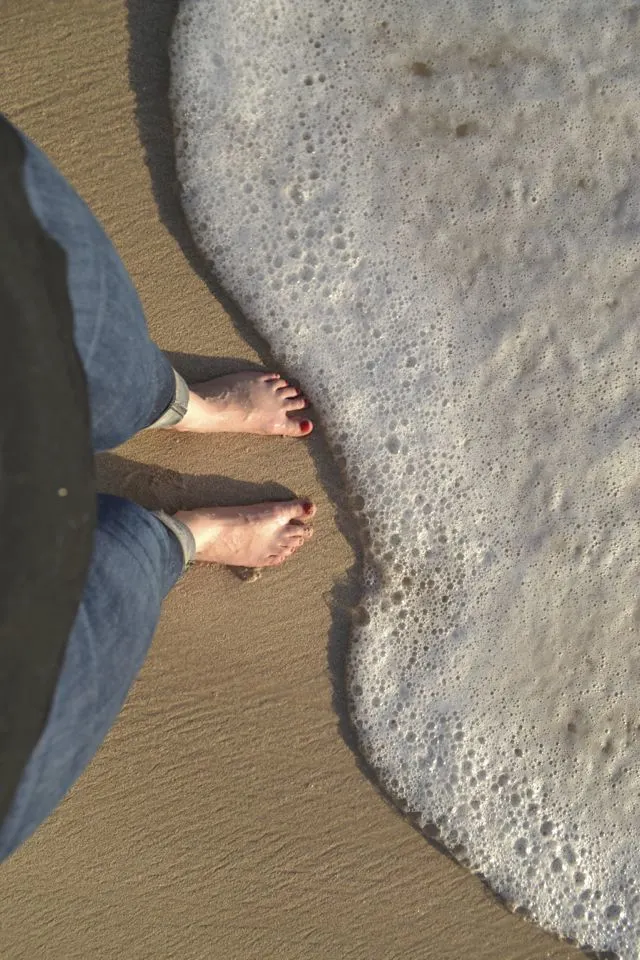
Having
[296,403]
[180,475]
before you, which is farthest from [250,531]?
[296,403]

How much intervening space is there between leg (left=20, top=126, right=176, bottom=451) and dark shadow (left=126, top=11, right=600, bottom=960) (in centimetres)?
49

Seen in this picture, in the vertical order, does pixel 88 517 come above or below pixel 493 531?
above

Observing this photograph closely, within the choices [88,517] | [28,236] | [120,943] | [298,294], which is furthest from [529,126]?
[120,943]

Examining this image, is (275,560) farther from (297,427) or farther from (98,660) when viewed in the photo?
(98,660)

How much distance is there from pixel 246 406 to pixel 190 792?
1.07 meters

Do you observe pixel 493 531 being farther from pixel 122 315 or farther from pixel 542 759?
pixel 122 315

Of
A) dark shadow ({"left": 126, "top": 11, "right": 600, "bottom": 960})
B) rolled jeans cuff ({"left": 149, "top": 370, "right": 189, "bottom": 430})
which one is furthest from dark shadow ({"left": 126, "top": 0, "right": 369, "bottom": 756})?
rolled jeans cuff ({"left": 149, "top": 370, "right": 189, "bottom": 430})

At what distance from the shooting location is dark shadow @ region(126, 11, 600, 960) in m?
1.84

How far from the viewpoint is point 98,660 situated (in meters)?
1.15

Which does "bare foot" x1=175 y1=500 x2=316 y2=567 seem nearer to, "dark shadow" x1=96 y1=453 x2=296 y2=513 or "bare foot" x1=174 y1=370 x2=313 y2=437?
Result: "dark shadow" x1=96 y1=453 x2=296 y2=513

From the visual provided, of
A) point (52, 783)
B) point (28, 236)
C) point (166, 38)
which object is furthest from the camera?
point (166, 38)

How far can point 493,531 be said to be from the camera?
194cm

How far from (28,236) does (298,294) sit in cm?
105

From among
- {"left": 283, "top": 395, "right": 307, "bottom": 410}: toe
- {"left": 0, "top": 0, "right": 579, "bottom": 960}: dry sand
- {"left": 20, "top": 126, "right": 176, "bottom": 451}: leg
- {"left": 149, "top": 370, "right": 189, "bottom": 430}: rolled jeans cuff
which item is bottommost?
{"left": 0, "top": 0, "right": 579, "bottom": 960}: dry sand
